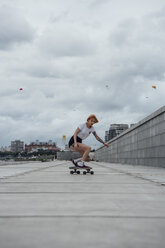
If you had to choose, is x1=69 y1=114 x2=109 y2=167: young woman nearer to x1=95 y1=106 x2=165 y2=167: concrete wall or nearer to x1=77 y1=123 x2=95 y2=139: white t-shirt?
x1=77 y1=123 x2=95 y2=139: white t-shirt

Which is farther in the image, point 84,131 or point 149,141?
point 149,141

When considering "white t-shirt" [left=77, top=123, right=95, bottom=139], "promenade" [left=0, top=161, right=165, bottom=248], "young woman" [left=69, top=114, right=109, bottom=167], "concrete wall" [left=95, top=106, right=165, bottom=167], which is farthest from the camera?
"concrete wall" [left=95, top=106, right=165, bottom=167]

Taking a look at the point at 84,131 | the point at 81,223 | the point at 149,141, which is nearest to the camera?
the point at 81,223

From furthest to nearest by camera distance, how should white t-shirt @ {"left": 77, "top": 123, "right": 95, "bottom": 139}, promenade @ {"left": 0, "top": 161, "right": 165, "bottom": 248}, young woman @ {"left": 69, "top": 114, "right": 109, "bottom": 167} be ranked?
white t-shirt @ {"left": 77, "top": 123, "right": 95, "bottom": 139} < young woman @ {"left": 69, "top": 114, "right": 109, "bottom": 167} < promenade @ {"left": 0, "top": 161, "right": 165, "bottom": 248}

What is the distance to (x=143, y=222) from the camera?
2467 mm

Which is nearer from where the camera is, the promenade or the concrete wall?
the promenade

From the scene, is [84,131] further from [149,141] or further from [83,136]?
[149,141]

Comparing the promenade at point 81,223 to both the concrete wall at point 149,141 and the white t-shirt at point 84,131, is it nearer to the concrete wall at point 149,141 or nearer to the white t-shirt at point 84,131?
the white t-shirt at point 84,131

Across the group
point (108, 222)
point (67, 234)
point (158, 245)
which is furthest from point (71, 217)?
point (158, 245)

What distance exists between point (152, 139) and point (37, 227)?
54.9ft

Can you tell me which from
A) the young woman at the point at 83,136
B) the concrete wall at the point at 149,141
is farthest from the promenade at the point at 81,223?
the concrete wall at the point at 149,141

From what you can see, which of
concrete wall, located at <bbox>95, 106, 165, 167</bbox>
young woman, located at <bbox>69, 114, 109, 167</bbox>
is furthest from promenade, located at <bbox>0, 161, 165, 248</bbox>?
concrete wall, located at <bbox>95, 106, 165, 167</bbox>

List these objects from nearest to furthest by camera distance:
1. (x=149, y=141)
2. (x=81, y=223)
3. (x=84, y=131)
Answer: (x=81, y=223)
(x=84, y=131)
(x=149, y=141)

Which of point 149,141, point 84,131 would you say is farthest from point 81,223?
point 149,141
